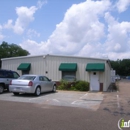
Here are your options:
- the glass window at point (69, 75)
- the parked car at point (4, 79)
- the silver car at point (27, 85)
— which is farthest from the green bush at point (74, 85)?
the parked car at point (4, 79)

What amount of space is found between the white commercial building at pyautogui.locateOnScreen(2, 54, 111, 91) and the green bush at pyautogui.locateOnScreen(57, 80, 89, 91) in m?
0.70

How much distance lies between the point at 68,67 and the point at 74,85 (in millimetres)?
1921

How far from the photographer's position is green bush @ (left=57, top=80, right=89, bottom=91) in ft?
63.1

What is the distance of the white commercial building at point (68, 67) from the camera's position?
63.6ft

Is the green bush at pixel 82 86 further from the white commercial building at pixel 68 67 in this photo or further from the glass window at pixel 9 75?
the glass window at pixel 9 75

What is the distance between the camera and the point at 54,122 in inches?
267

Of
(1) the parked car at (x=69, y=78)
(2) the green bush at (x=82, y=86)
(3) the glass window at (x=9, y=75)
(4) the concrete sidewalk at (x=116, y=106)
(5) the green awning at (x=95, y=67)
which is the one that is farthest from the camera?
(1) the parked car at (x=69, y=78)

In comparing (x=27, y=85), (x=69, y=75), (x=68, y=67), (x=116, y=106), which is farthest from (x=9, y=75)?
(x=116, y=106)

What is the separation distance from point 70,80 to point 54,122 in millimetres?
13807

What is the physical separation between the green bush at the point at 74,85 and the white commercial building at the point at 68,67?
2.29 ft

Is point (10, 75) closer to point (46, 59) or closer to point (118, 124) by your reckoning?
point (46, 59)

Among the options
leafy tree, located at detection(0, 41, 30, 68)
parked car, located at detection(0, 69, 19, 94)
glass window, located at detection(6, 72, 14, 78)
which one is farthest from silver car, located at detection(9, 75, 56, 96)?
leafy tree, located at detection(0, 41, 30, 68)

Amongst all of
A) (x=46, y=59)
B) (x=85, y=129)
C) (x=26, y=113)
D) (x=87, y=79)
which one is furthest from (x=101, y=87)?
(x=85, y=129)

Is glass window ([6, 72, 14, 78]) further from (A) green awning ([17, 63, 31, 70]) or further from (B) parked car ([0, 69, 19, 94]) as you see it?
(A) green awning ([17, 63, 31, 70])
